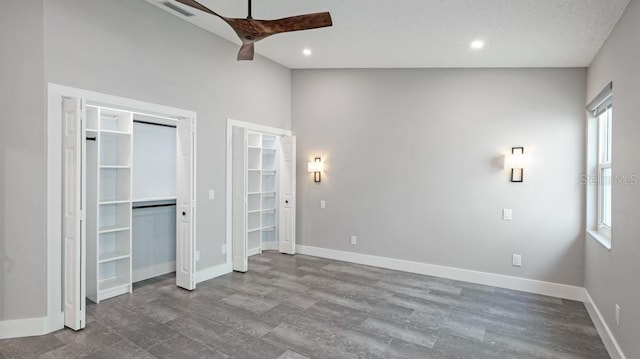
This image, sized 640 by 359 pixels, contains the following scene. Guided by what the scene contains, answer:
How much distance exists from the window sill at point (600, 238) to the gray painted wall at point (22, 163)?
202 inches

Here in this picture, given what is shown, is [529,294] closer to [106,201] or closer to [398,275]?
[398,275]

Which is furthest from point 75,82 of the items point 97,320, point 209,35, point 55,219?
point 97,320

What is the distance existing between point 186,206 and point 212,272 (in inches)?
41.4

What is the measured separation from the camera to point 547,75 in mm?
4277

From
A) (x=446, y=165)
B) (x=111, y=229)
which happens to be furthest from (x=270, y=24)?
(x=446, y=165)

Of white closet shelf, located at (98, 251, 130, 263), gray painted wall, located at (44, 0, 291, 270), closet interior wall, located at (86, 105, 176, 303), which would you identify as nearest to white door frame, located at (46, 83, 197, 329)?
gray painted wall, located at (44, 0, 291, 270)

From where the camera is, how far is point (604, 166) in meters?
3.72

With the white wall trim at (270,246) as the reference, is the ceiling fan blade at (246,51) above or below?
above

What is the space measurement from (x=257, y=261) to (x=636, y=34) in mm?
5118

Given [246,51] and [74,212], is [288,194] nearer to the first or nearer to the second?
[246,51]

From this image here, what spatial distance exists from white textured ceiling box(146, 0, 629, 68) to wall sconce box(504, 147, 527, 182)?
109 cm

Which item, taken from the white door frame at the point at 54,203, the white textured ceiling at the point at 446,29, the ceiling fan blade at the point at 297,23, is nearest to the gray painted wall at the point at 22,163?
the white door frame at the point at 54,203

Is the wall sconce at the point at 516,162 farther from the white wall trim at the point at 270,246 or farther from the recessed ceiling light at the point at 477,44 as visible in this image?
the white wall trim at the point at 270,246

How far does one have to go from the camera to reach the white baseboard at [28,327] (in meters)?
2.95
